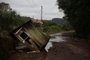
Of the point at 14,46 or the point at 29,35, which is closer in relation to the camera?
the point at 14,46

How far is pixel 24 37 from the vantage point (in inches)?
834

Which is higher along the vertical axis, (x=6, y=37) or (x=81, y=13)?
(x=6, y=37)

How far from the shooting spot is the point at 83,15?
32.8 m

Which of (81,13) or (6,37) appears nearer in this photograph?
(6,37)

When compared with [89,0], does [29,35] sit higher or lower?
lower

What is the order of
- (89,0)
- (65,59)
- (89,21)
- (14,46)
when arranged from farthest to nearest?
(89,21)
(89,0)
(14,46)
(65,59)

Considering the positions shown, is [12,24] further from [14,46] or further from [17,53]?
[17,53]

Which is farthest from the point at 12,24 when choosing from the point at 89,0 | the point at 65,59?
the point at 89,0

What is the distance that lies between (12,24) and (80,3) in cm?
1246

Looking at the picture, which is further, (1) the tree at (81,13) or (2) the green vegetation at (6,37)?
(1) the tree at (81,13)

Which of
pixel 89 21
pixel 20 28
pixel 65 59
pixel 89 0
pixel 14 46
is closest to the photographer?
pixel 65 59

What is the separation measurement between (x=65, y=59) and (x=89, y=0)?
1503cm

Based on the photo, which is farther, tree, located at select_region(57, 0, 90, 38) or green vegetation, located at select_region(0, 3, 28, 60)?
tree, located at select_region(57, 0, 90, 38)

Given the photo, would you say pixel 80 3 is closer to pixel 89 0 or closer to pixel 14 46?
pixel 89 0
